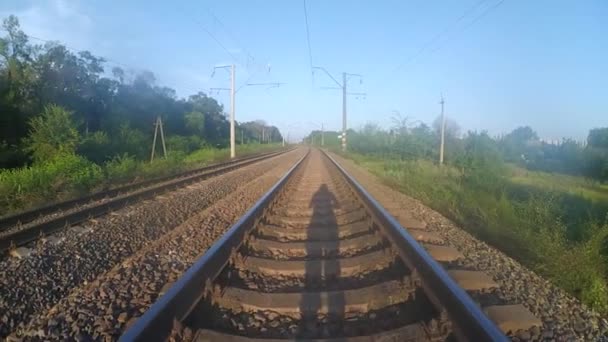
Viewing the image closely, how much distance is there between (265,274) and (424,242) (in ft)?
8.10

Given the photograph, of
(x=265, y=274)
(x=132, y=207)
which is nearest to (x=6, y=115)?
(x=132, y=207)

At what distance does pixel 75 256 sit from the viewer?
17.4ft

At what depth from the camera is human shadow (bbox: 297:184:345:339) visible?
304 cm

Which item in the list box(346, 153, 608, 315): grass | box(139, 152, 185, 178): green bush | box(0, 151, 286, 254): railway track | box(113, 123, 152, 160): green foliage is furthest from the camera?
box(113, 123, 152, 160): green foliage

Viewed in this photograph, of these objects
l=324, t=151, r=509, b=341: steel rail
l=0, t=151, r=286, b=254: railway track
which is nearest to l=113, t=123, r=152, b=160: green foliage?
l=0, t=151, r=286, b=254: railway track

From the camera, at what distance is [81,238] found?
6.23m

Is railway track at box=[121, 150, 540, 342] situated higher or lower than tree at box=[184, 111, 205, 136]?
lower

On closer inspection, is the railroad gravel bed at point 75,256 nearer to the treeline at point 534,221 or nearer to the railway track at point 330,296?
the railway track at point 330,296

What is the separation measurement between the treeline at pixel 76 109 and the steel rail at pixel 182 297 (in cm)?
2436

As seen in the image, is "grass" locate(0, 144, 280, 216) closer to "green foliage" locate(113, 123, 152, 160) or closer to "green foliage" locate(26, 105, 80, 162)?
"green foliage" locate(26, 105, 80, 162)

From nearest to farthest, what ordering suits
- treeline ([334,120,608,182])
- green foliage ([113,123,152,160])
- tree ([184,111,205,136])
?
treeline ([334,120,608,182]), green foliage ([113,123,152,160]), tree ([184,111,205,136])

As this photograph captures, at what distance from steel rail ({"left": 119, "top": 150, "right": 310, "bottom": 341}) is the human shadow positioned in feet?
2.67

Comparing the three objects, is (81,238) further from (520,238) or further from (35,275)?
(520,238)

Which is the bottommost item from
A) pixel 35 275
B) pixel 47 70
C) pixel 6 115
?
pixel 35 275
